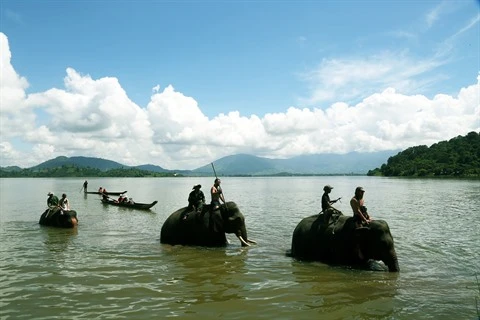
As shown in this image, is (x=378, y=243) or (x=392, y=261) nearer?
(x=378, y=243)

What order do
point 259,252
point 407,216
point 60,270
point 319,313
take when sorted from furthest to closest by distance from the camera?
point 407,216 → point 259,252 → point 60,270 → point 319,313

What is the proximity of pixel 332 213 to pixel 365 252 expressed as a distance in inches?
83.0

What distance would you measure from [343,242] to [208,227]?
6770mm

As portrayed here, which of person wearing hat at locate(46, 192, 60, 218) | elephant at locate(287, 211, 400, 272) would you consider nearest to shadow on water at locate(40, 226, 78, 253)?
person wearing hat at locate(46, 192, 60, 218)

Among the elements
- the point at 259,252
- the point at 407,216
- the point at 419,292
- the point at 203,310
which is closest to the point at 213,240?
the point at 259,252

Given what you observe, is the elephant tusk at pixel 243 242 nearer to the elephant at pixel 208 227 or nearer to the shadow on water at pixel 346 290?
the elephant at pixel 208 227

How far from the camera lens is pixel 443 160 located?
516ft

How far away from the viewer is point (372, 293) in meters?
11.5

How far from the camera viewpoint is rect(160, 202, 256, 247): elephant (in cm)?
1842

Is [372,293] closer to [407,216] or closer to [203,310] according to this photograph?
[203,310]

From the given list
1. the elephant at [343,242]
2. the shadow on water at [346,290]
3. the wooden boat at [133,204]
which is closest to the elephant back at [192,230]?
the elephant at [343,242]

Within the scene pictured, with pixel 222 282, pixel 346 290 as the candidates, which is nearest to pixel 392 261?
pixel 346 290

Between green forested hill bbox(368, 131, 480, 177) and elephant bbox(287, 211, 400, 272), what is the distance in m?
132

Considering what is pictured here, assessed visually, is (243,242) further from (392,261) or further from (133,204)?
(133,204)
